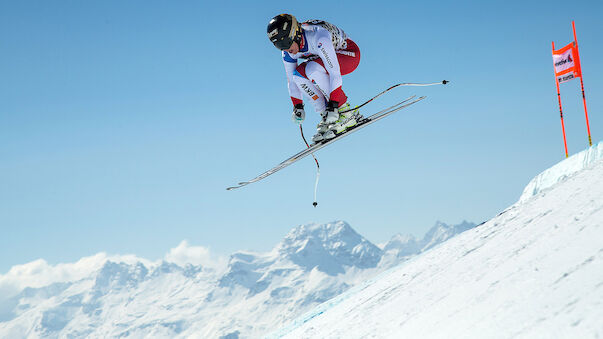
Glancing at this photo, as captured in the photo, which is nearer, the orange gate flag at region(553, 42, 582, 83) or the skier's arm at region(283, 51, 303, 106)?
the skier's arm at region(283, 51, 303, 106)

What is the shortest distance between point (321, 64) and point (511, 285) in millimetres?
5738

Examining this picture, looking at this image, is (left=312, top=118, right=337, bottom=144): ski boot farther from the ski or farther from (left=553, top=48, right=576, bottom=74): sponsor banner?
(left=553, top=48, right=576, bottom=74): sponsor banner

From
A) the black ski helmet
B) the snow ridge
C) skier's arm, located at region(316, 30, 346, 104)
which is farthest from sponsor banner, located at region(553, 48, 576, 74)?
the black ski helmet

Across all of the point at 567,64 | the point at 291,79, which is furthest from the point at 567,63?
the point at 291,79

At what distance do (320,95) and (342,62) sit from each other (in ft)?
2.41

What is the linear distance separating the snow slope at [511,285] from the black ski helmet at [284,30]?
4.23 metres

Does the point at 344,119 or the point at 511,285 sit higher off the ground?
the point at 344,119

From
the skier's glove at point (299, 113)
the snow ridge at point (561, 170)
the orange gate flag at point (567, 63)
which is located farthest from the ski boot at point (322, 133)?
the orange gate flag at point (567, 63)

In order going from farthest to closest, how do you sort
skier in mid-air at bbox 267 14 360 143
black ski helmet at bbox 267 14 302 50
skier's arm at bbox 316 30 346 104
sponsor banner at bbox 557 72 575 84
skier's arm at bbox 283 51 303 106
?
sponsor banner at bbox 557 72 575 84 < skier's arm at bbox 283 51 303 106 < skier's arm at bbox 316 30 346 104 < skier in mid-air at bbox 267 14 360 143 < black ski helmet at bbox 267 14 302 50

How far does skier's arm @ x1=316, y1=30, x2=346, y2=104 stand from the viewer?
28.6ft

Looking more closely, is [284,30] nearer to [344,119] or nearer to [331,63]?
[331,63]

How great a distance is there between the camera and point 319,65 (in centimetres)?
908

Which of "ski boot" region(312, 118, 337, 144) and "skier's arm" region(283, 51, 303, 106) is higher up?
"skier's arm" region(283, 51, 303, 106)

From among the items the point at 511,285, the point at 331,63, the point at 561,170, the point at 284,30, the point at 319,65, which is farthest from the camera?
the point at 561,170
